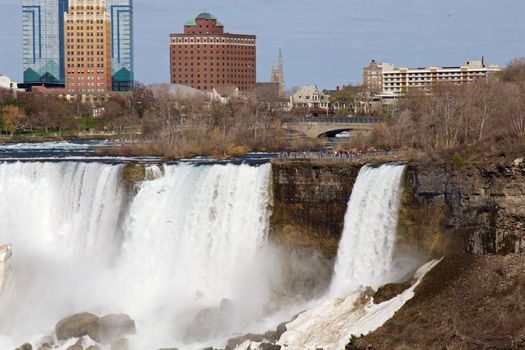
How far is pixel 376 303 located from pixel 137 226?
16.2 meters

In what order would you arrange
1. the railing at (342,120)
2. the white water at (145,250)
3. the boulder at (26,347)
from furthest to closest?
the railing at (342,120) < the white water at (145,250) < the boulder at (26,347)

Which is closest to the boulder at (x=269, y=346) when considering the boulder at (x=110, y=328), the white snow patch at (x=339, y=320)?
the white snow patch at (x=339, y=320)

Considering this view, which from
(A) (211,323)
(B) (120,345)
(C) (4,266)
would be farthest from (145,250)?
(B) (120,345)

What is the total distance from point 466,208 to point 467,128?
595 inches

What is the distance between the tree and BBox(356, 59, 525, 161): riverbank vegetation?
4627 centimetres

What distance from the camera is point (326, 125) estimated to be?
329 feet

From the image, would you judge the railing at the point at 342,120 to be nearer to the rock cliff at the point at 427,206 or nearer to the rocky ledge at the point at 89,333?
the rock cliff at the point at 427,206

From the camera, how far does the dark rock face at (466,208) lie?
43469 mm

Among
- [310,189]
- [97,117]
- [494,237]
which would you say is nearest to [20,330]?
[310,189]

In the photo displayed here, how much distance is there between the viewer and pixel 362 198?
48.8 metres

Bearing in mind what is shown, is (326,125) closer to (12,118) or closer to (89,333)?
(12,118)

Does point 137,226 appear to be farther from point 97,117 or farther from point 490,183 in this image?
point 97,117

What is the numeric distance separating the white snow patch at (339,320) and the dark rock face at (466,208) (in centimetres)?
194

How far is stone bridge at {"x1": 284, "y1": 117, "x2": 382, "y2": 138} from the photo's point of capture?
98.0 m
